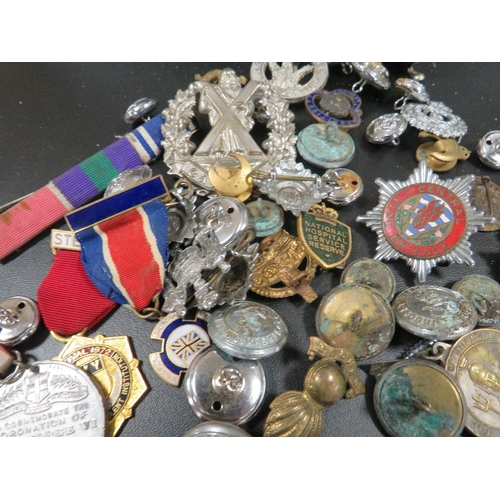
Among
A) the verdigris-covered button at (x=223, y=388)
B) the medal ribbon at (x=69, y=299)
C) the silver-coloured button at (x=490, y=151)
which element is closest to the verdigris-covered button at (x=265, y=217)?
the verdigris-covered button at (x=223, y=388)

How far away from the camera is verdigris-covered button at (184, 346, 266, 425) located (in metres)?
1.85

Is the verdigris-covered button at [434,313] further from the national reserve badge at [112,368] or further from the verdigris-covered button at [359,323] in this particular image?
the national reserve badge at [112,368]

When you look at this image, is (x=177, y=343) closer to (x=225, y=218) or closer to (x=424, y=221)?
(x=225, y=218)

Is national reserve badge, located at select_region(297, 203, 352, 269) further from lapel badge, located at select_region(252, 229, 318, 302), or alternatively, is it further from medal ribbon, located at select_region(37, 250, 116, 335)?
medal ribbon, located at select_region(37, 250, 116, 335)

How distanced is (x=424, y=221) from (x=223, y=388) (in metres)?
1.45

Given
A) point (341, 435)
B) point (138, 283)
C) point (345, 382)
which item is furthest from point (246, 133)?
point (341, 435)

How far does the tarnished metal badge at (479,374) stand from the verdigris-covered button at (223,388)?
0.96 m

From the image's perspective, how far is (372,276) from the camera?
2.20m

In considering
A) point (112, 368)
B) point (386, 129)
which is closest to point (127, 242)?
point (112, 368)

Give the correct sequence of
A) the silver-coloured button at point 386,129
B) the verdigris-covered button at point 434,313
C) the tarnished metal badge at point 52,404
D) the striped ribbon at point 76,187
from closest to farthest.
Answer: the tarnished metal badge at point 52,404, the verdigris-covered button at point 434,313, the striped ribbon at point 76,187, the silver-coloured button at point 386,129

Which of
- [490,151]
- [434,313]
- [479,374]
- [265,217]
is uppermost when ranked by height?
[265,217]

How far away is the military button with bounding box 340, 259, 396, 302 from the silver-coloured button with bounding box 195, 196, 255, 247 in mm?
594

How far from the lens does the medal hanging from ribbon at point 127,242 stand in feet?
6.67

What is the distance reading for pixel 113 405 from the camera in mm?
1872
